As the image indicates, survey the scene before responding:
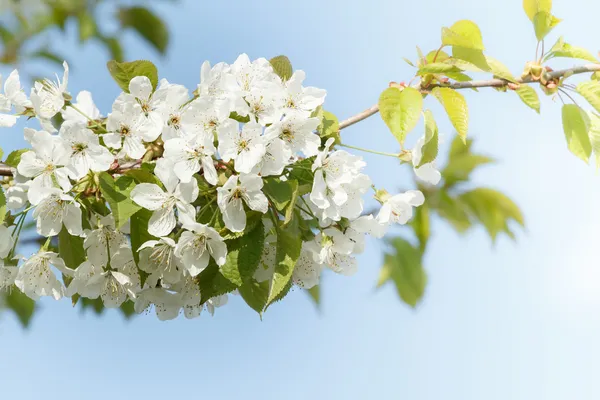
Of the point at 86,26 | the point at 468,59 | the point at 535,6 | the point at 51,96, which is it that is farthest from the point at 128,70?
the point at 86,26

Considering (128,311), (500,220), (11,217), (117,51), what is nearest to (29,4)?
(117,51)

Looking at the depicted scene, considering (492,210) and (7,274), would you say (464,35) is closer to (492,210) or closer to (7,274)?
(492,210)

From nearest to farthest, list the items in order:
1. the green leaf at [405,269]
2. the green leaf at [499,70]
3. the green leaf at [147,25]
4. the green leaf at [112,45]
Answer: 1. the green leaf at [499,70]
2. the green leaf at [405,269]
3. the green leaf at [112,45]
4. the green leaf at [147,25]

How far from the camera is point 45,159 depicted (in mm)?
1495

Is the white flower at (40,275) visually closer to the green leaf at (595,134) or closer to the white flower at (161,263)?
the white flower at (161,263)

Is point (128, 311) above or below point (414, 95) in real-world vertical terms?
below

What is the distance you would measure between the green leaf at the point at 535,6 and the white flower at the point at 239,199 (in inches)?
38.6

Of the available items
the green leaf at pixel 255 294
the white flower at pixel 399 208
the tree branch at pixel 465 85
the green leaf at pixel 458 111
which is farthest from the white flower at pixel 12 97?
the green leaf at pixel 458 111

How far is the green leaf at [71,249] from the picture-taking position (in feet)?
5.29

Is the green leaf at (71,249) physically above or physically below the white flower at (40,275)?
above

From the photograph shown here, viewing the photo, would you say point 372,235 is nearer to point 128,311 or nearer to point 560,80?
point 560,80

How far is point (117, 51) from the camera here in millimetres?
4012

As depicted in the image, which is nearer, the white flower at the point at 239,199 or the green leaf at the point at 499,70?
the white flower at the point at 239,199

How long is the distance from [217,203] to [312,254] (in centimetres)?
28
